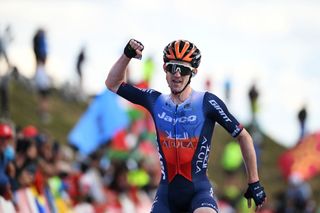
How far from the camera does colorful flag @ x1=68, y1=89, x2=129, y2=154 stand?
21562mm

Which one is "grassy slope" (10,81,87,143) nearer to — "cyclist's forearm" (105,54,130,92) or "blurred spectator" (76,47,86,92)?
"blurred spectator" (76,47,86,92)

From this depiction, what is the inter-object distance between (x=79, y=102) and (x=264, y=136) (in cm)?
2092

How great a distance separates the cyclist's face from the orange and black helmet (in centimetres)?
8

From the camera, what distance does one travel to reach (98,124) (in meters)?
22.7

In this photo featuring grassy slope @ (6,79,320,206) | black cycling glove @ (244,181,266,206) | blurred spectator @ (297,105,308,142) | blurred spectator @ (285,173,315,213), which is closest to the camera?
black cycling glove @ (244,181,266,206)

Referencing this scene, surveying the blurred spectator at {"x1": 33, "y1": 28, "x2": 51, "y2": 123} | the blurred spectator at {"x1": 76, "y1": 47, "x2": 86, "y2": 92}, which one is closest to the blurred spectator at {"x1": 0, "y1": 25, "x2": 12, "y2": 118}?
the blurred spectator at {"x1": 33, "y1": 28, "x2": 51, "y2": 123}

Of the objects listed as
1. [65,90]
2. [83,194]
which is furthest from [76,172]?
[65,90]

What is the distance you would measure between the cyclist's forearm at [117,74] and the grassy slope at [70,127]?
2408cm

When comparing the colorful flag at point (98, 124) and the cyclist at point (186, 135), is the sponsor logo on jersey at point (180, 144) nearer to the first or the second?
the cyclist at point (186, 135)

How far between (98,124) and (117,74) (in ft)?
38.5

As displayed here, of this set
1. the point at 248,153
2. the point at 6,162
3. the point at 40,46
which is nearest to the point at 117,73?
the point at 248,153

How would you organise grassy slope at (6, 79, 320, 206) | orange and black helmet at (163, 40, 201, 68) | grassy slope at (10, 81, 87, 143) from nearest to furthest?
orange and black helmet at (163, 40, 201, 68) < grassy slope at (10, 81, 87, 143) < grassy slope at (6, 79, 320, 206)

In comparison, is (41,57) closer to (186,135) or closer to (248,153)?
(186,135)

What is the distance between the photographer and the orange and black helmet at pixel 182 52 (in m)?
10.8
